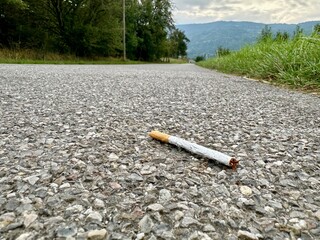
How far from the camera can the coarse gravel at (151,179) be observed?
0.78 metres

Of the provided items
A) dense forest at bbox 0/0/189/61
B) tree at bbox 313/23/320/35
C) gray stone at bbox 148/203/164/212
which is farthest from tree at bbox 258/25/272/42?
dense forest at bbox 0/0/189/61

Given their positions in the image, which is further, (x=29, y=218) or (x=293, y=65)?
(x=293, y=65)

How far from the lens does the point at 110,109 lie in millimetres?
2277

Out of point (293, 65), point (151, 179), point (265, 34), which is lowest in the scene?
point (151, 179)

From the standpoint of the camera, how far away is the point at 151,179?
41.7 inches

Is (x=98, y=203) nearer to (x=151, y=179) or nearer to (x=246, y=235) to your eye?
(x=151, y=179)

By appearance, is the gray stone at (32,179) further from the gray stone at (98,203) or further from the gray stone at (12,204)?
the gray stone at (98,203)

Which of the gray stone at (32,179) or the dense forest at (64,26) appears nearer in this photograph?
the gray stone at (32,179)

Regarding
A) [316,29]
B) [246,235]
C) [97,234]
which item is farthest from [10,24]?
[246,235]

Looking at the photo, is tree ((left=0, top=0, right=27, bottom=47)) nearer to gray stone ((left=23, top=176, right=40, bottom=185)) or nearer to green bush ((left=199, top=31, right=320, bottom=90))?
green bush ((left=199, top=31, right=320, bottom=90))

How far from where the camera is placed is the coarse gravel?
30.8 inches

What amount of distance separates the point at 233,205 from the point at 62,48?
20.4 meters

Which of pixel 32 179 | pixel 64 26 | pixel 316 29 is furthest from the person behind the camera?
pixel 64 26

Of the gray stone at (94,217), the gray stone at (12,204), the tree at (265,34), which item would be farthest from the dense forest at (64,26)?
the gray stone at (94,217)
